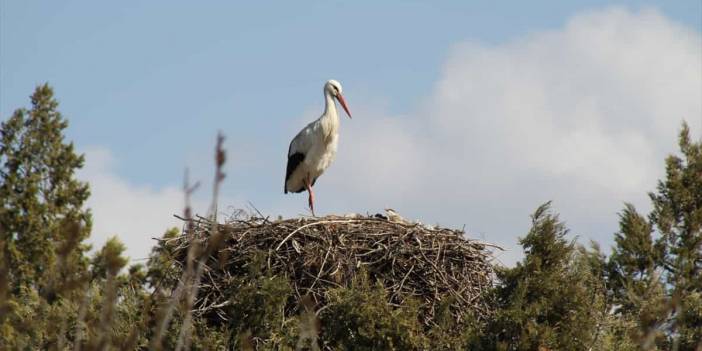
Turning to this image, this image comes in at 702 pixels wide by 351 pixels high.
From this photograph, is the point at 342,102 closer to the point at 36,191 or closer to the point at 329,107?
the point at 329,107

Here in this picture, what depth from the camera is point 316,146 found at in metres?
14.4

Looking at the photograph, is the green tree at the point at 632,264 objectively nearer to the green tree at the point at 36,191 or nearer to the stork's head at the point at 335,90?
the stork's head at the point at 335,90

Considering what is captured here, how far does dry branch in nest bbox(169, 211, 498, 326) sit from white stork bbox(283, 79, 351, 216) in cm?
308

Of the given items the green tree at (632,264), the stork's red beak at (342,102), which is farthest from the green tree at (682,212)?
the stork's red beak at (342,102)

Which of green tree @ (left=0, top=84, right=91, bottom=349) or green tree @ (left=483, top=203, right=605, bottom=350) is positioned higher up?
green tree @ (left=0, top=84, right=91, bottom=349)

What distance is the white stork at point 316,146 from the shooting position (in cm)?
1442

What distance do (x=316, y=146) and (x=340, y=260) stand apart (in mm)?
3519

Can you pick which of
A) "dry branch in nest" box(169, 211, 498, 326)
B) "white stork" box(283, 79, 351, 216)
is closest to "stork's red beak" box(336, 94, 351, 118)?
"white stork" box(283, 79, 351, 216)

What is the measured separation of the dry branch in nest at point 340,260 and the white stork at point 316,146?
121 inches

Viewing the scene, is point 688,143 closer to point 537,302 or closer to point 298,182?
point 298,182

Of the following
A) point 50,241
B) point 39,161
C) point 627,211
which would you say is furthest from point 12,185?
point 627,211

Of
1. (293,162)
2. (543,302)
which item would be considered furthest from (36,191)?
(543,302)

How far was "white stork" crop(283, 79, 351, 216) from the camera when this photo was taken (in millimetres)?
14422

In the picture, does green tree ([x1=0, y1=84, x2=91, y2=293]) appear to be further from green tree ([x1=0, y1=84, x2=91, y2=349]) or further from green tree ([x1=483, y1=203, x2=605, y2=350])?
green tree ([x1=483, y1=203, x2=605, y2=350])
